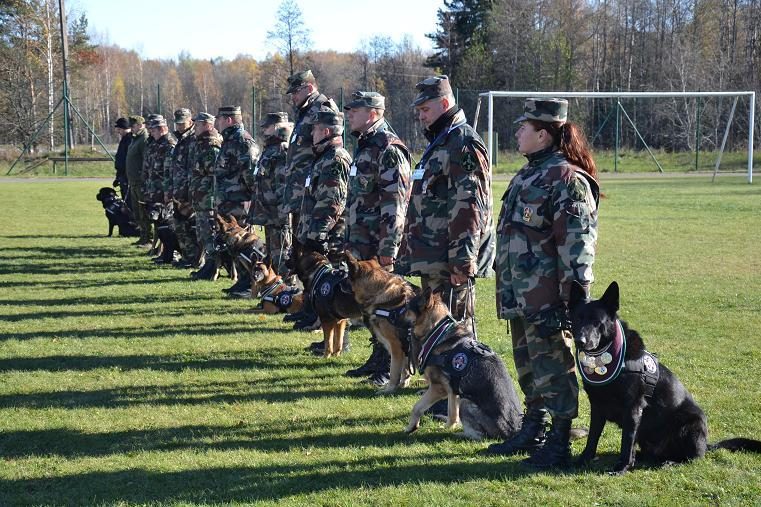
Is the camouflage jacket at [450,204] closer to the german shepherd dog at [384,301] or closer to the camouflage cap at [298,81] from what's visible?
the german shepherd dog at [384,301]

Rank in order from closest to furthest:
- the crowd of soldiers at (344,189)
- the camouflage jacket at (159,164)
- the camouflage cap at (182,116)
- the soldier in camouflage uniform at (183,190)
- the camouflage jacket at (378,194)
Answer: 1. the crowd of soldiers at (344,189)
2. the camouflage jacket at (378,194)
3. the soldier in camouflage uniform at (183,190)
4. the camouflage cap at (182,116)
5. the camouflage jacket at (159,164)

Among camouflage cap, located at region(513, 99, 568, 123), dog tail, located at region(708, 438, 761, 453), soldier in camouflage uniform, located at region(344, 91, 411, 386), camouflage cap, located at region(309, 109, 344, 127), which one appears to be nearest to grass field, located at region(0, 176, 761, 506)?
dog tail, located at region(708, 438, 761, 453)

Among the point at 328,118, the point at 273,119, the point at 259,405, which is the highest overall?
the point at 273,119

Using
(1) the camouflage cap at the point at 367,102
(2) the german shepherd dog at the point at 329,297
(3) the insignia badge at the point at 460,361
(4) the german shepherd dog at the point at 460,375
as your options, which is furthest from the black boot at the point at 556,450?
(1) the camouflage cap at the point at 367,102

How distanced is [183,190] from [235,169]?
256 cm

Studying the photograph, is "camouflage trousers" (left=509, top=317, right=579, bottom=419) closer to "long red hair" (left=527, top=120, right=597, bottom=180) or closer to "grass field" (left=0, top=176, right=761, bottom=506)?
"grass field" (left=0, top=176, right=761, bottom=506)

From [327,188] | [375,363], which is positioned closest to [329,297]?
[375,363]

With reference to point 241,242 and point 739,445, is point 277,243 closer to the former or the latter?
point 241,242

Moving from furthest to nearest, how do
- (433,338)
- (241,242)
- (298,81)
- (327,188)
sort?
(241,242) → (298,81) → (327,188) → (433,338)

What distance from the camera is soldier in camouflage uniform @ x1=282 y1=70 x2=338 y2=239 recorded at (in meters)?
8.90

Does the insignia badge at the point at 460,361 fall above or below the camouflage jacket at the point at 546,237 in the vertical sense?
below

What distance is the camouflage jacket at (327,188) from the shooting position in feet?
26.0

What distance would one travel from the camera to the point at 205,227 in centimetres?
1284

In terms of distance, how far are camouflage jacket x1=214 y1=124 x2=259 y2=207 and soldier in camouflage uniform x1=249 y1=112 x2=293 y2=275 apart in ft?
2.66
